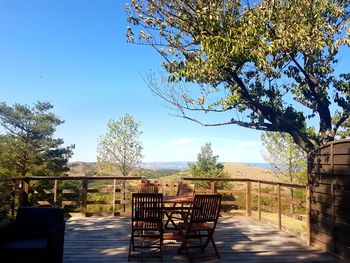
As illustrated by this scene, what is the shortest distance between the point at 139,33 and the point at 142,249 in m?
4.19

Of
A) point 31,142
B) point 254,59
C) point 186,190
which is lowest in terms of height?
point 186,190

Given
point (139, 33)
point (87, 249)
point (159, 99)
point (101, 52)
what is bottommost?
point (87, 249)

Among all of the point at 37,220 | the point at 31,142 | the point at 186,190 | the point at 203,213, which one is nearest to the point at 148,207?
the point at 203,213

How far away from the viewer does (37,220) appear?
397 centimetres

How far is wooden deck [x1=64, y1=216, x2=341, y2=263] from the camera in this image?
4488 millimetres

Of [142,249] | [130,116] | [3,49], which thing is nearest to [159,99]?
[142,249]

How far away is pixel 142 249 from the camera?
191 inches

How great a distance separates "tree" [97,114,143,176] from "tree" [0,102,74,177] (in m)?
2.45

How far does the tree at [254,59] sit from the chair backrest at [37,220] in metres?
3.15

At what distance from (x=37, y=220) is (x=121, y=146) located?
18.3m

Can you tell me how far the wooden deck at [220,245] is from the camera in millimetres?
4488

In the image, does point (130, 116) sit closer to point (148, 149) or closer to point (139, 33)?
point (148, 149)

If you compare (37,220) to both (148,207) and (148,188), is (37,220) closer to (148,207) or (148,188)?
(148,207)

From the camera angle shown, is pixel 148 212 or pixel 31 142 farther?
pixel 31 142
